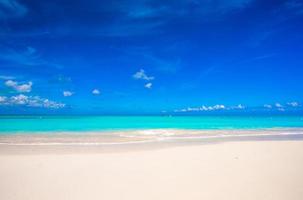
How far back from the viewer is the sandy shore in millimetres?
5613

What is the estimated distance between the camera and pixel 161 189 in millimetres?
5934

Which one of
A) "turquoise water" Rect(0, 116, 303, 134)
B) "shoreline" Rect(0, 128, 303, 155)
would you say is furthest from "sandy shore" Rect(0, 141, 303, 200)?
"turquoise water" Rect(0, 116, 303, 134)

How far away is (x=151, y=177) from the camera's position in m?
6.91

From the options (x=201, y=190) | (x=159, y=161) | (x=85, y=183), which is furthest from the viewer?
(x=159, y=161)

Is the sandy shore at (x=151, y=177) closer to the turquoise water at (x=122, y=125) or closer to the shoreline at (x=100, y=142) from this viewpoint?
the shoreline at (x=100, y=142)

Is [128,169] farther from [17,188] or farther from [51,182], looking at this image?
[17,188]

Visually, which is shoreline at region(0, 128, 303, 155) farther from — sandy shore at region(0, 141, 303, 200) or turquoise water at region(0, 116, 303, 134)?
turquoise water at region(0, 116, 303, 134)

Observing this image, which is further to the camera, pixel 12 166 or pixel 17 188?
pixel 12 166

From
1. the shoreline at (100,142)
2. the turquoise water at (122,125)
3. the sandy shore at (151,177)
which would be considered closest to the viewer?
the sandy shore at (151,177)

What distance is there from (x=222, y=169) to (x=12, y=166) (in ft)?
22.1

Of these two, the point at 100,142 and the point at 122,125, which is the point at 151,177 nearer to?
the point at 100,142

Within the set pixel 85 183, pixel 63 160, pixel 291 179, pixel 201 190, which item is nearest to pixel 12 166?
pixel 63 160

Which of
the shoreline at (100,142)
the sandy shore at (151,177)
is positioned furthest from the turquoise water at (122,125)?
the sandy shore at (151,177)

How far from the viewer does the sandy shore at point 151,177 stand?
561 cm
